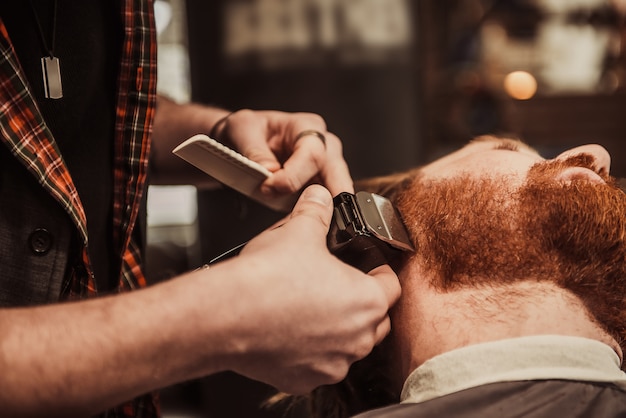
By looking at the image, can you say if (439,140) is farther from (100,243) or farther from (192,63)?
(100,243)

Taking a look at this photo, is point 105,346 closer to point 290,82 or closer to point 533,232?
point 533,232

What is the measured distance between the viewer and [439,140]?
180 inches

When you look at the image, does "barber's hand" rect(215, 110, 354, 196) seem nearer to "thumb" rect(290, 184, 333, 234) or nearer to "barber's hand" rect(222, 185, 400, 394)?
"thumb" rect(290, 184, 333, 234)

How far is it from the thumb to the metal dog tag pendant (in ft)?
1.76

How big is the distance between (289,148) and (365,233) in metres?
0.48

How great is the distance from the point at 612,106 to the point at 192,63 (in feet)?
12.5

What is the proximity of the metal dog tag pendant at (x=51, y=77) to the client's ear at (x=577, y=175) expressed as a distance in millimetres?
1025

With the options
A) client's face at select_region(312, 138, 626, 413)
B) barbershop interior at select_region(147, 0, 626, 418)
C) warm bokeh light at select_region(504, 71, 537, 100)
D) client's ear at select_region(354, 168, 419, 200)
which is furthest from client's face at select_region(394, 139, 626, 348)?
warm bokeh light at select_region(504, 71, 537, 100)

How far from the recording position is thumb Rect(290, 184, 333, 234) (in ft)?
3.69

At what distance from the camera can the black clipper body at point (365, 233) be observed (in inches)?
45.1

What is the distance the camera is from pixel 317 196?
46.7 inches

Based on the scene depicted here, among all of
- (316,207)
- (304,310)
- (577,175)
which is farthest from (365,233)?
(577,175)

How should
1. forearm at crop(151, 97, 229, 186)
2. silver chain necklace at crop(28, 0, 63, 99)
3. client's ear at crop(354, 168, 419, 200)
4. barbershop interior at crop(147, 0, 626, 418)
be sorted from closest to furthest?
silver chain necklace at crop(28, 0, 63, 99) → client's ear at crop(354, 168, 419, 200) → forearm at crop(151, 97, 229, 186) → barbershop interior at crop(147, 0, 626, 418)

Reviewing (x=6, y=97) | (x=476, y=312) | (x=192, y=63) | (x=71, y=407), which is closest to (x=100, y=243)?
(x=6, y=97)
